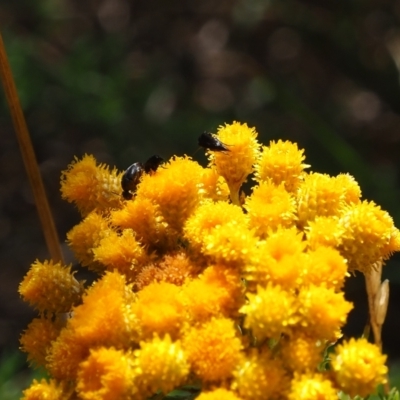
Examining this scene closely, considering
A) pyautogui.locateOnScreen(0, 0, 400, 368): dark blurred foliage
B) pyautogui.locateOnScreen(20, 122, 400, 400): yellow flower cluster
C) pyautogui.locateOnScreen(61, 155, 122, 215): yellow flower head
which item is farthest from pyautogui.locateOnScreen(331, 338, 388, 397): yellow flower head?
pyautogui.locateOnScreen(0, 0, 400, 368): dark blurred foliage

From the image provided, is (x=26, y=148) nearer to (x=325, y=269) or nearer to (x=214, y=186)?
(x=214, y=186)

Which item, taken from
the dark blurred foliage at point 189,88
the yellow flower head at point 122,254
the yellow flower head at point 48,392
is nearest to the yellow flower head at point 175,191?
the yellow flower head at point 122,254

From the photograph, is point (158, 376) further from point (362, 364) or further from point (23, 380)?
point (23, 380)

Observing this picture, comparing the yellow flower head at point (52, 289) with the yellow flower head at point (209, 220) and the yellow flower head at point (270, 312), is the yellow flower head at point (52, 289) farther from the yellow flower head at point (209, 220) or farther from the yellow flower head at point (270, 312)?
the yellow flower head at point (270, 312)

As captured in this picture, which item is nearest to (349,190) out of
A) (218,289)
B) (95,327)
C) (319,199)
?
(319,199)

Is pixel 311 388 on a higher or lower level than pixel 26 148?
lower

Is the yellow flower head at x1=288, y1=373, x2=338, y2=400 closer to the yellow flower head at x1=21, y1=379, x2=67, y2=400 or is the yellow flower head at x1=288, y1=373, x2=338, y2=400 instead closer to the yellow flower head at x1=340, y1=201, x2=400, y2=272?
the yellow flower head at x1=340, y1=201, x2=400, y2=272
